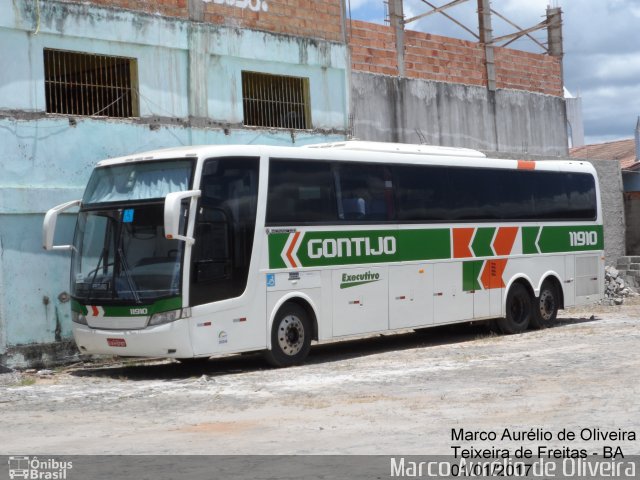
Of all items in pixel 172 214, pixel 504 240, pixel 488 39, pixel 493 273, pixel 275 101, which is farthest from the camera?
pixel 488 39

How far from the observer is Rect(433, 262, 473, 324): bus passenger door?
18.1 metres

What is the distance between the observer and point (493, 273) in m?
19.3

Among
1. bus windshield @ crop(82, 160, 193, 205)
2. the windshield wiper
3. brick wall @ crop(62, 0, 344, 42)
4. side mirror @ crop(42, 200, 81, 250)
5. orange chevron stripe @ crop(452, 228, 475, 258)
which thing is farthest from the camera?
orange chevron stripe @ crop(452, 228, 475, 258)

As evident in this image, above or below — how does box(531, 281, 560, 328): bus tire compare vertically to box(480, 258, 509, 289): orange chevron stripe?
below

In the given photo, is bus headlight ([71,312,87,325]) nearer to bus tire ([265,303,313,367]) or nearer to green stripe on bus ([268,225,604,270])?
bus tire ([265,303,313,367])

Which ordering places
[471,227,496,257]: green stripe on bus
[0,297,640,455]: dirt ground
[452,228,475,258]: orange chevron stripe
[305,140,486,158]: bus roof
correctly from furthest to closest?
[471,227,496,257]: green stripe on bus
[452,228,475,258]: orange chevron stripe
[305,140,486,158]: bus roof
[0,297,640,455]: dirt ground

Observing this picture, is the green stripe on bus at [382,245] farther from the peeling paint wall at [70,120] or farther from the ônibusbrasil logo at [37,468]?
the ônibusbrasil logo at [37,468]

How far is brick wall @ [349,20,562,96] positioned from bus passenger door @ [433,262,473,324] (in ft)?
20.0

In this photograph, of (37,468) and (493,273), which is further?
(493,273)

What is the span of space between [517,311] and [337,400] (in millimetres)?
9076

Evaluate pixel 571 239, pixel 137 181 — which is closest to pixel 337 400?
pixel 137 181

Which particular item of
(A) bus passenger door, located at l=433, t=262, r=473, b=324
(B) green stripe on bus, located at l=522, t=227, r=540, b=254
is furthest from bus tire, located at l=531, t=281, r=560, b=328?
(A) bus passenger door, located at l=433, t=262, r=473, b=324

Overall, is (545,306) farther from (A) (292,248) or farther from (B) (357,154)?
(A) (292,248)

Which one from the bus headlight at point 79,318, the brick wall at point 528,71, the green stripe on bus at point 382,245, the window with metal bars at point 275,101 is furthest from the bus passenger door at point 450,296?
the brick wall at point 528,71
